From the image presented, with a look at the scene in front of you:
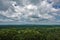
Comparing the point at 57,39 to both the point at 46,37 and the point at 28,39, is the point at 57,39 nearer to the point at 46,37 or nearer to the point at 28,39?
the point at 46,37

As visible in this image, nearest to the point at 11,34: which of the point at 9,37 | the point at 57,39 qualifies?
the point at 9,37

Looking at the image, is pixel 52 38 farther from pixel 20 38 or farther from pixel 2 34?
pixel 2 34

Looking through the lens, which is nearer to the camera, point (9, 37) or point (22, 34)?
point (9, 37)

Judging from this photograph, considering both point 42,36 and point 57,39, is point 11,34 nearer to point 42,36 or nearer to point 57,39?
point 42,36

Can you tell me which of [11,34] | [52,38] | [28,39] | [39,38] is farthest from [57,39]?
[11,34]

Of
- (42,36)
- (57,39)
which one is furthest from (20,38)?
(57,39)

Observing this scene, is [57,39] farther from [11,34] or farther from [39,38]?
[11,34]
